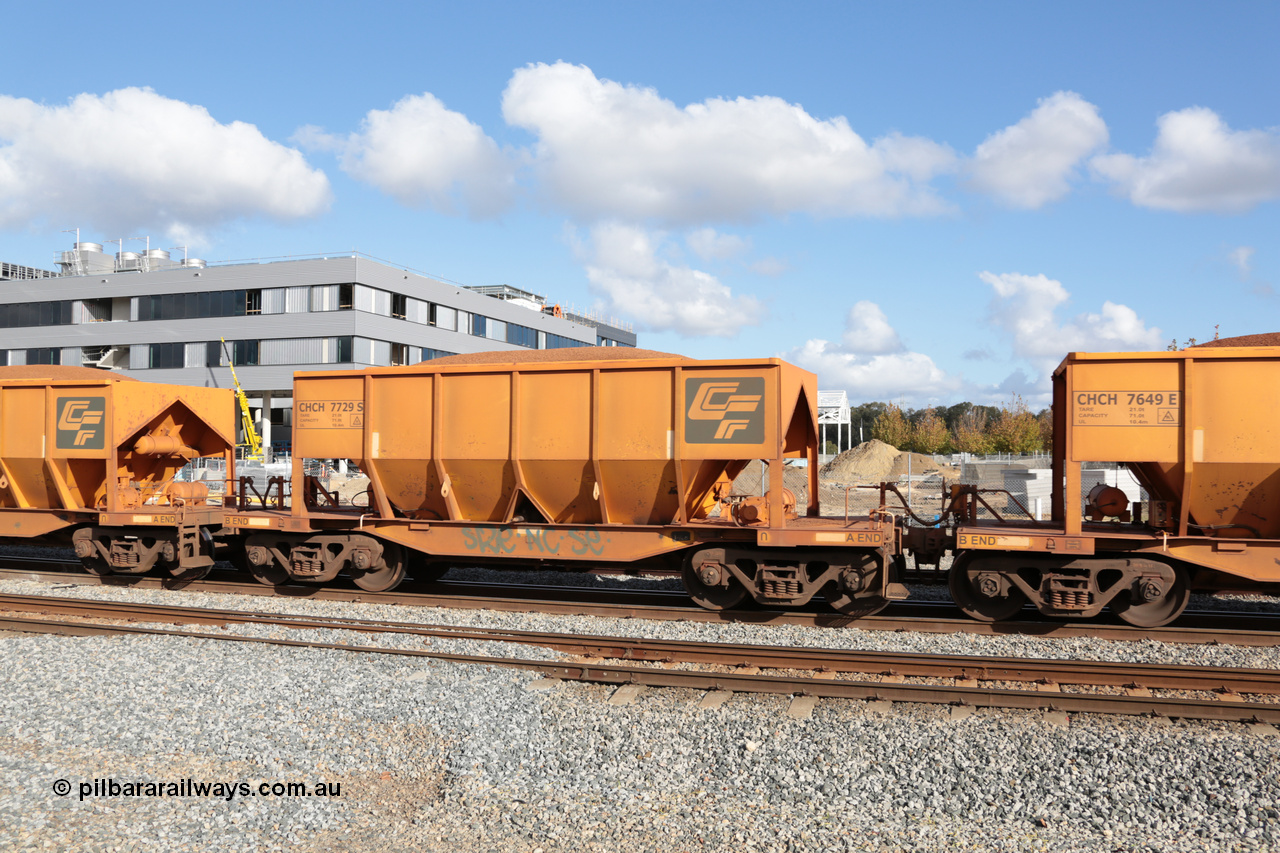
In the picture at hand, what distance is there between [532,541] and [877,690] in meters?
5.33

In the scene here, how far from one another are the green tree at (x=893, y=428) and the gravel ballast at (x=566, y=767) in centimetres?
7292

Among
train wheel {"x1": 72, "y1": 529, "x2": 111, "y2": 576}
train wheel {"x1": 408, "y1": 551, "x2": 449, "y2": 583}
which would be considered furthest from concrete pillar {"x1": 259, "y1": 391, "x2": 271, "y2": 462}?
train wheel {"x1": 408, "y1": 551, "x2": 449, "y2": 583}

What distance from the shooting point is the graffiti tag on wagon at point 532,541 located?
11328mm

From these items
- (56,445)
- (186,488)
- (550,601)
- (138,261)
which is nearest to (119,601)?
Result: (186,488)

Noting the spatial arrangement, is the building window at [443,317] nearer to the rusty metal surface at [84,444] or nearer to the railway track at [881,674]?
the rusty metal surface at [84,444]

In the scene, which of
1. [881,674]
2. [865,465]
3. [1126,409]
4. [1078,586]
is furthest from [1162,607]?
[865,465]

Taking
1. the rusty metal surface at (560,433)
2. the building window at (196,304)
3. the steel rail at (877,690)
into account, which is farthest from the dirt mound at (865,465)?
the steel rail at (877,690)

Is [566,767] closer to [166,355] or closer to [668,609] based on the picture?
[668,609]

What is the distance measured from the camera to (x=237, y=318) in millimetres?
52062

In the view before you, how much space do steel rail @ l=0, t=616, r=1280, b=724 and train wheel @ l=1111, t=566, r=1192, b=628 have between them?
266 cm

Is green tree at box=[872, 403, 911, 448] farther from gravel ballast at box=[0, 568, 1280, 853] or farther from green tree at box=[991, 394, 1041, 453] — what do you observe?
gravel ballast at box=[0, 568, 1280, 853]

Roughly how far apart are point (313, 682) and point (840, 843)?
5372 mm

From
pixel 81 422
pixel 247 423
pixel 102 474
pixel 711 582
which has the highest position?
pixel 247 423

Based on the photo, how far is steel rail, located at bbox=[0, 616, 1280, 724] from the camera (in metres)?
7.20
